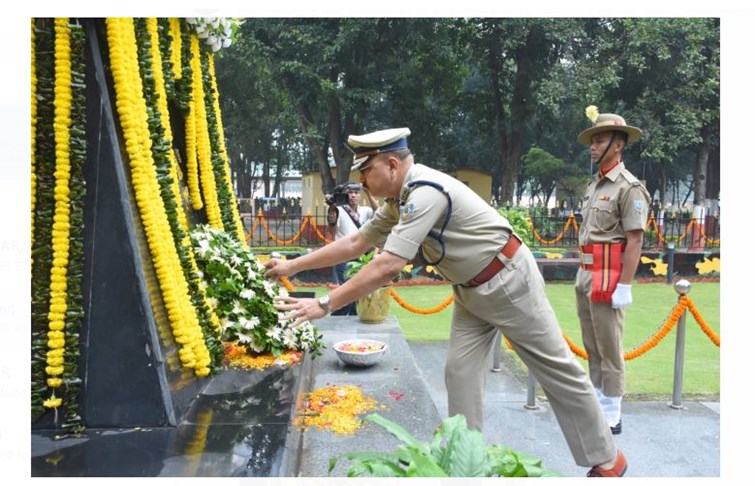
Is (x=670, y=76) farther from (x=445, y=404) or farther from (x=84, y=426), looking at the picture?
(x=84, y=426)

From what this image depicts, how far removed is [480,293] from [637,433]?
6.70 ft

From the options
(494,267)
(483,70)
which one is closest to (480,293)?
(494,267)

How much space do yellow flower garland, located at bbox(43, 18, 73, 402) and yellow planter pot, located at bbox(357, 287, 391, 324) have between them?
3.56 meters

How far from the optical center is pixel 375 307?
6.25m

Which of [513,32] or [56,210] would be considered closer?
[56,210]

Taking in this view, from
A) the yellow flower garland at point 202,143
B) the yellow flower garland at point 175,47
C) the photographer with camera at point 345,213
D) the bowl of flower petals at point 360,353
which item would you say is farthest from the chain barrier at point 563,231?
the yellow flower garland at point 175,47

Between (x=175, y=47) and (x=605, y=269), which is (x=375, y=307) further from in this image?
(x=175, y=47)

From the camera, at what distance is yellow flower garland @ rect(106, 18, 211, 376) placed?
3160 millimetres

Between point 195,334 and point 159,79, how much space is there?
5.18 ft

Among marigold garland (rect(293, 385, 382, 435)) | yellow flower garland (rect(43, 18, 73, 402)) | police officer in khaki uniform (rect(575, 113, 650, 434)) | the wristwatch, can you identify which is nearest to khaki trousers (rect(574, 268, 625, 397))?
police officer in khaki uniform (rect(575, 113, 650, 434))

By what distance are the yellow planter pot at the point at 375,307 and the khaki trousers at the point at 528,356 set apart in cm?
299

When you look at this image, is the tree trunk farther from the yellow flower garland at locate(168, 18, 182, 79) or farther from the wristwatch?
the wristwatch
